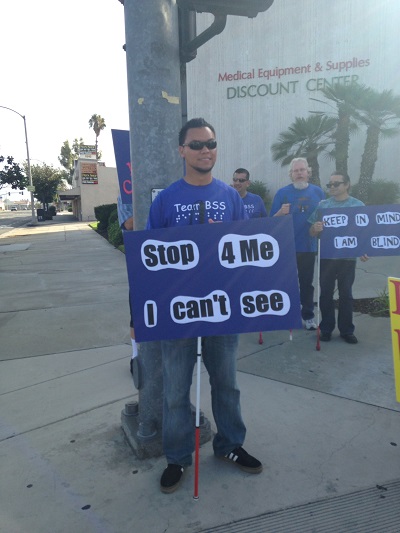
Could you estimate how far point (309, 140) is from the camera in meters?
18.5

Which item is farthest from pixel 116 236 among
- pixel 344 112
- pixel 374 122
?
pixel 374 122

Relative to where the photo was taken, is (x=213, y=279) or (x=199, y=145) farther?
(x=199, y=145)

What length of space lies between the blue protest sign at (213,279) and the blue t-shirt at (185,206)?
0.69 feet

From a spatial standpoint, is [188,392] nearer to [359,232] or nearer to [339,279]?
[339,279]

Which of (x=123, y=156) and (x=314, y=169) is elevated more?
(x=314, y=169)

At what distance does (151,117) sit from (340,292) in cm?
303

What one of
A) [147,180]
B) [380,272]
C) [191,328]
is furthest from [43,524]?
[380,272]

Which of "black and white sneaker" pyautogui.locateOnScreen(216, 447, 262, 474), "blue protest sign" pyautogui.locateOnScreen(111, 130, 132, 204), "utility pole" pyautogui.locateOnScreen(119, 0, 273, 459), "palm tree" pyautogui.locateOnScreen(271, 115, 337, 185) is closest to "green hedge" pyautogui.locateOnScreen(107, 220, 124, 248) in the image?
"palm tree" pyautogui.locateOnScreen(271, 115, 337, 185)

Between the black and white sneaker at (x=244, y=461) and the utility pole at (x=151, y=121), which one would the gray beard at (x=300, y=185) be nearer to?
the utility pole at (x=151, y=121)

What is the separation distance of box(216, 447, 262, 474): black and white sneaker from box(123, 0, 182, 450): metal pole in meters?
0.51

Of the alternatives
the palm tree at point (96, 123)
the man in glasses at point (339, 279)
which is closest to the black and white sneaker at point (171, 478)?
the man in glasses at point (339, 279)

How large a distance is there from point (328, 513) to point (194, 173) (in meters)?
1.98

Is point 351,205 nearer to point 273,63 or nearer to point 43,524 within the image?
point 43,524

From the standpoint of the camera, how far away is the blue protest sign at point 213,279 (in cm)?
223
